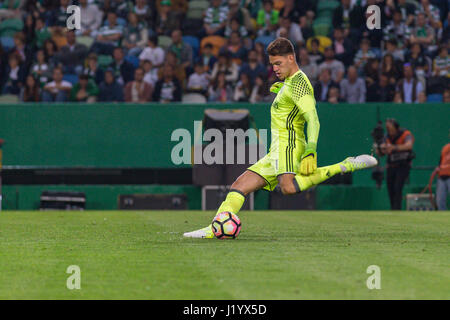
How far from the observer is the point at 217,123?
22672mm

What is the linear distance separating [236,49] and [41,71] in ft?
16.5

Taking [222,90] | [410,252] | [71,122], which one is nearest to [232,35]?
[222,90]

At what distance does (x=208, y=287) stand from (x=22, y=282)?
1.47m

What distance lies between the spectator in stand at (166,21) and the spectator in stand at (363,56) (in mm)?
4938

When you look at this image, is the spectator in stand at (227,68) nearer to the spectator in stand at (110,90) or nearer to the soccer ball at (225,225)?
the spectator in stand at (110,90)

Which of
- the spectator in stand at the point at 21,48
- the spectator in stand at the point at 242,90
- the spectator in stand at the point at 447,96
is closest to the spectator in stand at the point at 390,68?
the spectator in stand at the point at 447,96

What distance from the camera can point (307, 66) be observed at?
23.2 meters

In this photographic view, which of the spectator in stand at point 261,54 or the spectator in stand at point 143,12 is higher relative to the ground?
the spectator in stand at point 143,12

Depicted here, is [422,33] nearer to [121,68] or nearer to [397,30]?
[397,30]

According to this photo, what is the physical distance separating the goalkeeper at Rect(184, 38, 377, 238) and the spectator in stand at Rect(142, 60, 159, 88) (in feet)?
43.0

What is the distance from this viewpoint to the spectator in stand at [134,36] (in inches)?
970

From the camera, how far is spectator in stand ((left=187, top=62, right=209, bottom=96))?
78.0 feet

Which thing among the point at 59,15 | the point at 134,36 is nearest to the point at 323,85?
the point at 134,36
